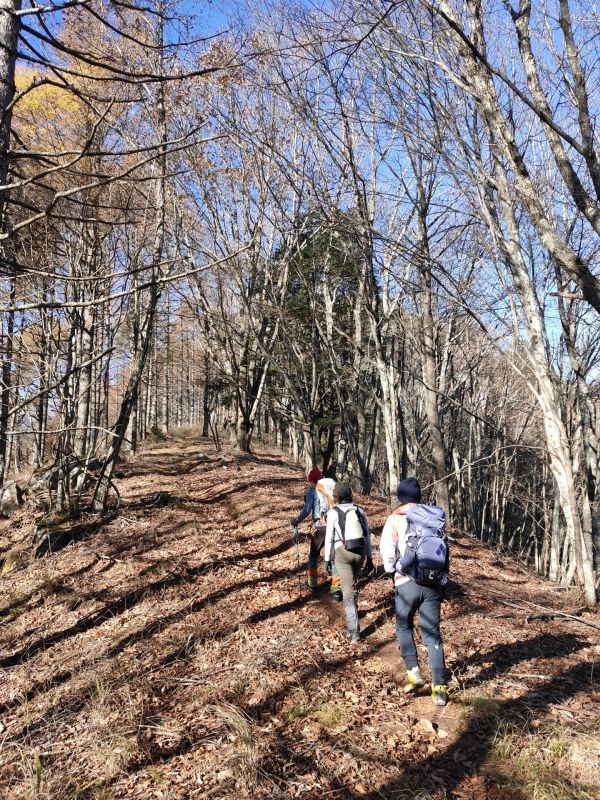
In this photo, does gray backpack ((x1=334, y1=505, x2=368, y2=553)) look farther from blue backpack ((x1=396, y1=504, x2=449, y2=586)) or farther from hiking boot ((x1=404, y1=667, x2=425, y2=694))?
hiking boot ((x1=404, y1=667, x2=425, y2=694))

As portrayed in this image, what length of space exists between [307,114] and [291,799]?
9355 millimetres

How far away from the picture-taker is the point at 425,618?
4207 millimetres

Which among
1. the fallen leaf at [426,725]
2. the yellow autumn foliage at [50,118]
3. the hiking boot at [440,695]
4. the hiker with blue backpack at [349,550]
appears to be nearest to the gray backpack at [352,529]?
the hiker with blue backpack at [349,550]

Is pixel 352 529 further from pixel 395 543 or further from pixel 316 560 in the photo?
pixel 316 560

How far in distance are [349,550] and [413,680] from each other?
139 cm

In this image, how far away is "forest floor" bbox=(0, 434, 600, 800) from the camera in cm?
363

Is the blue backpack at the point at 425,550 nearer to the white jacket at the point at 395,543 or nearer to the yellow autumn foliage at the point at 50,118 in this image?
the white jacket at the point at 395,543

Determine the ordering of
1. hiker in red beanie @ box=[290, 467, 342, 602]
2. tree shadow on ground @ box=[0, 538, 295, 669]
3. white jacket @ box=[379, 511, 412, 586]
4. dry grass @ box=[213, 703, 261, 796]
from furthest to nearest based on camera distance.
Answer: hiker in red beanie @ box=[290, 467, 342, 602] → tree shadow on ground @ box=[0, 538, 295, 669] → white jacket @ box=[379, 511, 412, 586] → dry grass @ box=[213, 703, 261, 796]

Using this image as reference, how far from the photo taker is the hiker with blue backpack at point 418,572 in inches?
162

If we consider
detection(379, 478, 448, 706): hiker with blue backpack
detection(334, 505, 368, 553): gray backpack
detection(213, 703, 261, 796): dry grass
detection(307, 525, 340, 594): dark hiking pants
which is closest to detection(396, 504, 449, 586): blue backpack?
detection(379, 478, 448, 706): hiker with blue backpack

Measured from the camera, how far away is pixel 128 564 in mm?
8070

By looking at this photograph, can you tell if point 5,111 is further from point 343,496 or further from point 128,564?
point 128,564

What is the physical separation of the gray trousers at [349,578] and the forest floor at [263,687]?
0.28 metres

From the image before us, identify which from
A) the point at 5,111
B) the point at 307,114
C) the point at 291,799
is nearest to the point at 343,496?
the point at 291,799
